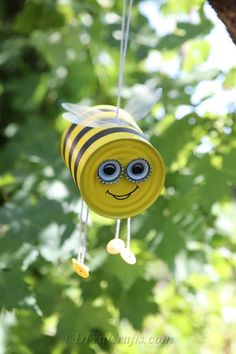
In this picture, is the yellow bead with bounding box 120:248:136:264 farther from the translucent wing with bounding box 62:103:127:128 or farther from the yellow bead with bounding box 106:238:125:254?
the translucent wing with bounding box 62:103:127:128

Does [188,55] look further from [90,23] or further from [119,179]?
[119,179]

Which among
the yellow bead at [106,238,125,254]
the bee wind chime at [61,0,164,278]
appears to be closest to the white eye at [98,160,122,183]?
the bee wind chime at [61,0,164,278]

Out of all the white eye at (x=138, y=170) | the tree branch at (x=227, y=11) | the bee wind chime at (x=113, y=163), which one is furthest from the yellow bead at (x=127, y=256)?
the tree branch at (x=227, y=11)

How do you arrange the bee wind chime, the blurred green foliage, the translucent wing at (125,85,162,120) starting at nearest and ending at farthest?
1. the bee wind chime
2. the translucent wing at (125,85,162,120)
3. the blurred green foliage

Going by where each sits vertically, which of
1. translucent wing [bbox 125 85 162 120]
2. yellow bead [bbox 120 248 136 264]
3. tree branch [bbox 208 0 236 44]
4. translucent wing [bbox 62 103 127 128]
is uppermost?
tree branch [bbox 208 0 236 44]

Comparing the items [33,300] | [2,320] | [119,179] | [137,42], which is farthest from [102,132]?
[137,42]

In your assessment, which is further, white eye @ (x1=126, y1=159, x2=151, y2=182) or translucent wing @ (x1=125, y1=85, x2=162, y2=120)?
translucent wing @ (x1=125, y1=85, x2=162, y2=120)
